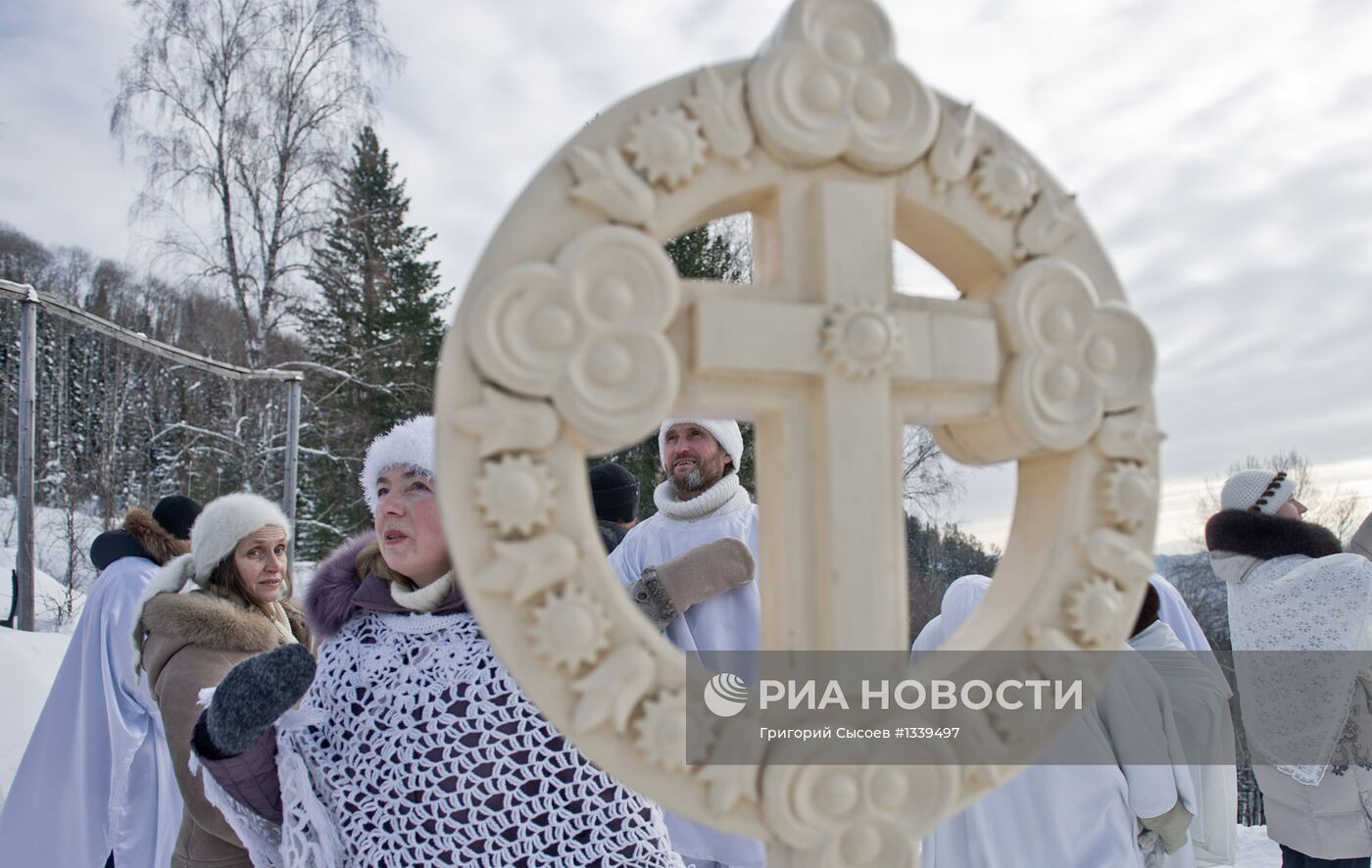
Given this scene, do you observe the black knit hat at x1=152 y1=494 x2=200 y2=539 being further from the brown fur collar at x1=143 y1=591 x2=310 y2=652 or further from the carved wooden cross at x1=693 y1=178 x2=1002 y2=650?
the carved wooden cross at x1=693 y1=178 x2=1002 y2=650

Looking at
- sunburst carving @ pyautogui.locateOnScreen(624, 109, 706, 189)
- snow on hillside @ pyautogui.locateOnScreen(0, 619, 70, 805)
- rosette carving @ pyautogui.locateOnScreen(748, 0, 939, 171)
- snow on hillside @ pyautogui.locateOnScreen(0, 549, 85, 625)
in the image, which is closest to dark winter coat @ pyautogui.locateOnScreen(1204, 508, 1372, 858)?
rosette carving @ pyautogui.locateOnScreen(748, 0, 939, 171)

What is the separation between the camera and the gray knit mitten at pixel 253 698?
60.9 inches

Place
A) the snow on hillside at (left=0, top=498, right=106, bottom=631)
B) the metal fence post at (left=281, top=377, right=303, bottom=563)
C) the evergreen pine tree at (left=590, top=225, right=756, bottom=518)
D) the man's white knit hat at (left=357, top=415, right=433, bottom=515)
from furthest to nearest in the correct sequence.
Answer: the evergreen pine tree at (left=590, top=225, right=756, bottom=518) → the snow on hillside at (left=0, top=498, right=106, bottom=631) → the metal fence post at (left=281, top=377, right=303, bottom=563) → the man's white knit hat at (left=357, top=415, right=433, bottom=515)

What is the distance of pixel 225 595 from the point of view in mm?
2656

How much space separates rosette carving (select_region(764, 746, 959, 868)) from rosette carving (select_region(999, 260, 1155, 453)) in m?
0.41

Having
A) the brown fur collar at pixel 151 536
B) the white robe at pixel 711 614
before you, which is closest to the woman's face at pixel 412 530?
the white robe at pixel 711 614

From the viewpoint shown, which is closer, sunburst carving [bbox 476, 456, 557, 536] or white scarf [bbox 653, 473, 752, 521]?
sunburst carving [bbox 476, 456, 557, 536]

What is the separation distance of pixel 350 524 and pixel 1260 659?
36.6ft

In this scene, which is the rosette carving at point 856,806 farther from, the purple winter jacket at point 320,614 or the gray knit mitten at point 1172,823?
the gray knit mitten at point 1172,823

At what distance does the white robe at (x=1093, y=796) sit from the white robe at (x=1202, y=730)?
0.15 metres

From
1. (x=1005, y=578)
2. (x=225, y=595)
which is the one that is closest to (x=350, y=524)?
(x=225, y=595)

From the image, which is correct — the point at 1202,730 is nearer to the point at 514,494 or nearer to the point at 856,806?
the point at 856,806

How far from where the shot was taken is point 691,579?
2510 mm

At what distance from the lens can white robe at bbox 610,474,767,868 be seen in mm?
2502
